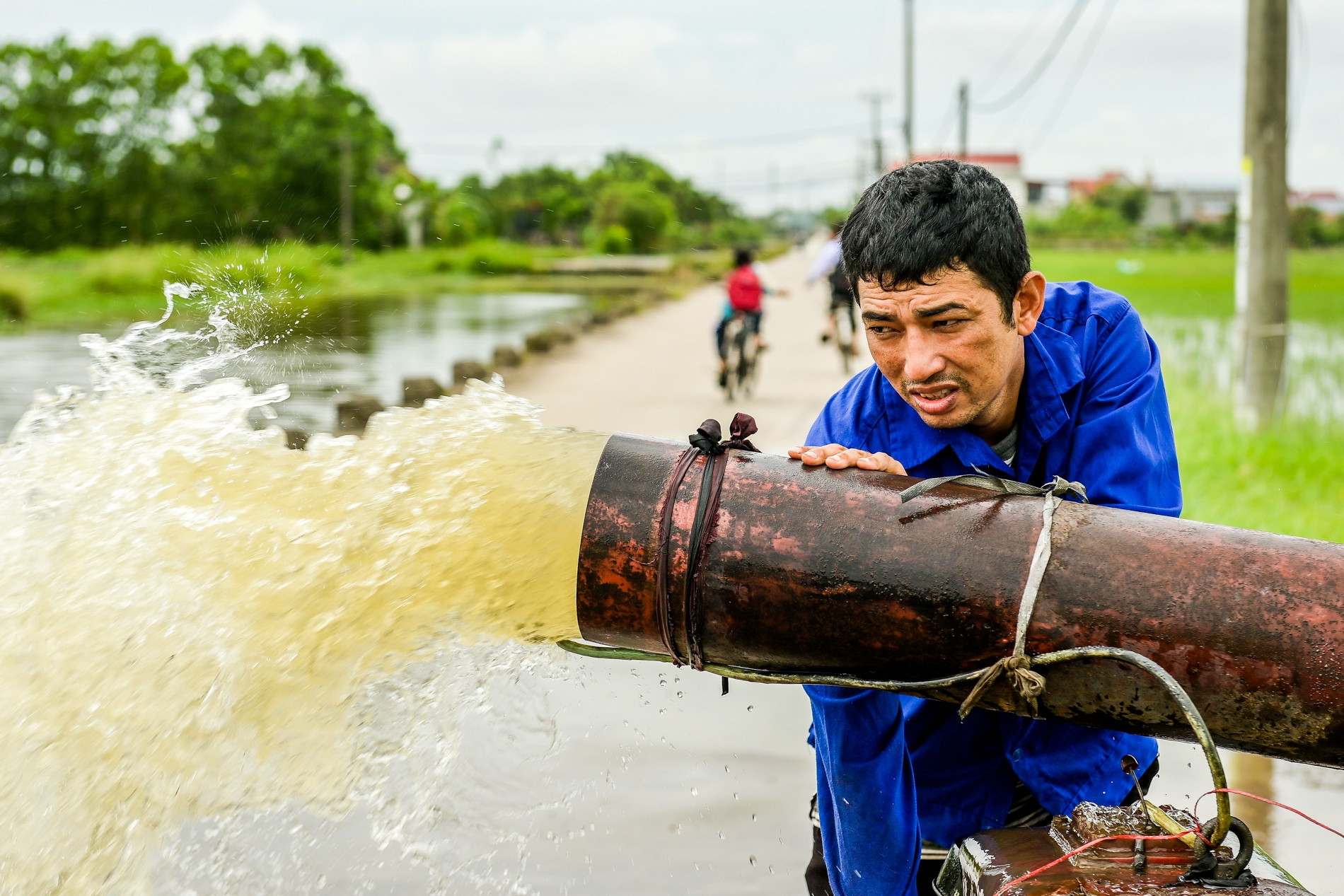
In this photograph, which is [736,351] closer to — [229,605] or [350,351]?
[350,351]

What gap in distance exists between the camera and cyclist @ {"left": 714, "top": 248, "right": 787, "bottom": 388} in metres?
12.3

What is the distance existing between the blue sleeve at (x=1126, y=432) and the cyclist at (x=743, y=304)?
10.2 meters

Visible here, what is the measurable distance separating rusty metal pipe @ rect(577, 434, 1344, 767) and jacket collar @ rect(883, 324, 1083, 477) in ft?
0.47

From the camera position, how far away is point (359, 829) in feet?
11.4

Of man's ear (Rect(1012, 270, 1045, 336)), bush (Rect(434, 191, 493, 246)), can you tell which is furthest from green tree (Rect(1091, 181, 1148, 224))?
man's ear (Rect(1012, 270, 1045, 336))

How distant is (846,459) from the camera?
1.91 meters

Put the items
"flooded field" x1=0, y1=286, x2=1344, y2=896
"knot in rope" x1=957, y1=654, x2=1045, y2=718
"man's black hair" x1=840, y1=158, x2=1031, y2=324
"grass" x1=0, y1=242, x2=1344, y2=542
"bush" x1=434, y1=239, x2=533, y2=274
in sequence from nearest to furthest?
1. "knot in rope" x1=957, y1=654, x2=1045, y2=718
2. "man's black hair" x1=840, y1=158, x2=1031, y2=324
3. "flooded field" x1=0, y1=286, x2=1344, y2=896
4. "grass" x1=0, y1=242, x2=1344, y2=542
5. "bush" x1=434, y1=239, x2=533, y2=274

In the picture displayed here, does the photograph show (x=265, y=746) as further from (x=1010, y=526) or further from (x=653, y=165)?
(x=653, y=165)

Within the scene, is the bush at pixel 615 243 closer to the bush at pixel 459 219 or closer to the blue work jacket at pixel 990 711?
the bush at pixel 459 219

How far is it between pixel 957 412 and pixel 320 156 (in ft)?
161

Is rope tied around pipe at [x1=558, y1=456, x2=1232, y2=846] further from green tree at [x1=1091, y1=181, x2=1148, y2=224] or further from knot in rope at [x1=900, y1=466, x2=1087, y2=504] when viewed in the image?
green tree at [x1=1091, y1=181, x2=1148, y2=224]

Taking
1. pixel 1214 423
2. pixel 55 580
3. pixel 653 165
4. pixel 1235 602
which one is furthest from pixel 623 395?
pixel 653 165

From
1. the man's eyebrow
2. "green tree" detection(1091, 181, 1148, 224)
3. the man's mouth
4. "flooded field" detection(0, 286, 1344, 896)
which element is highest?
"green tree" detection(1091, 181, 1148, 224)

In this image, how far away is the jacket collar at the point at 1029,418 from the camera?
1.98 metres
